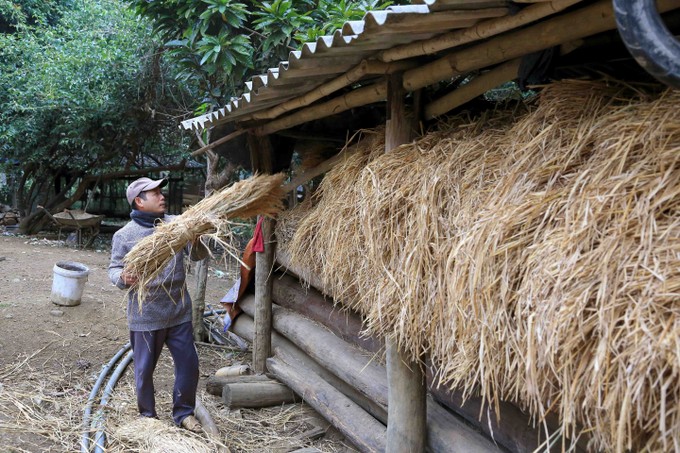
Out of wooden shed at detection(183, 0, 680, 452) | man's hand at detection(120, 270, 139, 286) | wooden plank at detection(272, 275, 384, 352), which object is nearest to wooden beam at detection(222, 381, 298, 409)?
wooden plank at detection(272, 275, 384, 352)

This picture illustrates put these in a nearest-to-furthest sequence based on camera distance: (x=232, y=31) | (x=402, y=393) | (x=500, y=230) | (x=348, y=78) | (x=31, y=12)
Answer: (x=500, y=230), (x=402, y=393), (x=348, y=78), (x=232, y=31), (x=31, y=12)

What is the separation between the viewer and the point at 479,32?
7.46ft

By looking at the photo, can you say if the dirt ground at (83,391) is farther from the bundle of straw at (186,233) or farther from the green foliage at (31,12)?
the green foliage at (31,12)

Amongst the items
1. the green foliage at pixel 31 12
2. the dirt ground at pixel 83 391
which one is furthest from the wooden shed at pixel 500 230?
the green foliage at pixel 31 12

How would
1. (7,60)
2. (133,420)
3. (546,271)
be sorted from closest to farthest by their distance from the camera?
(546,271), (133,420), (7,60)

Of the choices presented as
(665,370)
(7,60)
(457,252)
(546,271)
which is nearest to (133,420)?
(457,252)

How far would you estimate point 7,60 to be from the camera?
12.6 m

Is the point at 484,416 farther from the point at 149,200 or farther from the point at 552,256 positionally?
the point at 149,200

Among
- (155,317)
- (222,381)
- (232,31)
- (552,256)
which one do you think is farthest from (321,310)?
(232,31)

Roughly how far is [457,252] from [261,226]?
3.11 m

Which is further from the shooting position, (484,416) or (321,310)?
(321,310)

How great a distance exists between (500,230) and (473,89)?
111 cm

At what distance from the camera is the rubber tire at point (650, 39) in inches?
56.6

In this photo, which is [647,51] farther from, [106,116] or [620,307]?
[106,116]
